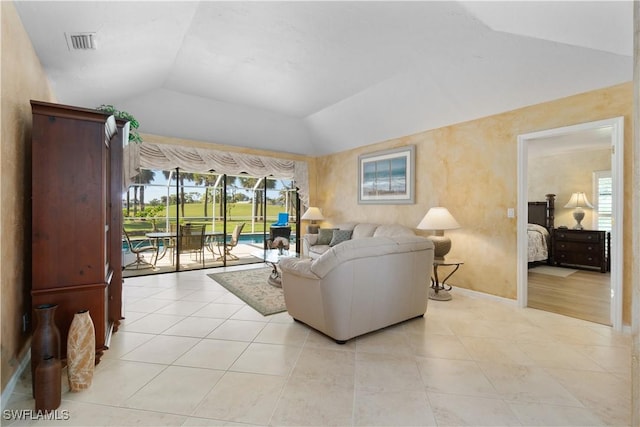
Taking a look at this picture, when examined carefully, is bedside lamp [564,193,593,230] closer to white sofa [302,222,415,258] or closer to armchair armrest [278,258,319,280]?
white sofa [302,222,415,258]

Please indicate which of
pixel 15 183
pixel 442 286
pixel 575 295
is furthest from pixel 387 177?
pixel 15 183

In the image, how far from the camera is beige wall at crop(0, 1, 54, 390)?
1.81 m

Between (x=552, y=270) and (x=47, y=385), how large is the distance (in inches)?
288

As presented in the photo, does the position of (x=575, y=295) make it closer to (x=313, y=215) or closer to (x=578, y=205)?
(x=578, y=205)

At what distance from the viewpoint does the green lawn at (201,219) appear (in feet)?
18.7

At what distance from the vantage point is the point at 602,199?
6008mm

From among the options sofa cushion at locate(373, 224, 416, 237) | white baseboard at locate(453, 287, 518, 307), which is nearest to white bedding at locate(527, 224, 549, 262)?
white baseboard at locate(453, 287, 518, 307)

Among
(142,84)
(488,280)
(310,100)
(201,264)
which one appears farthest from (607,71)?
(201,264)

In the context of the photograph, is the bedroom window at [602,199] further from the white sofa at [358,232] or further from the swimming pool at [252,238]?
the swimming pool at [252,238]

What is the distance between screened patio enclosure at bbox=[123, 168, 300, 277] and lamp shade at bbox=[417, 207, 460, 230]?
2.66 meters

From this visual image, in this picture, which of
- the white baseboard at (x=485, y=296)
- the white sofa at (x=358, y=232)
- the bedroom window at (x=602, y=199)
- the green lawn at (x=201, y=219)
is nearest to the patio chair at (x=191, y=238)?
the green lawn at (x=201, y=219)

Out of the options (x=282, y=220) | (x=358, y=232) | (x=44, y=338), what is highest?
(x=282, y=220)

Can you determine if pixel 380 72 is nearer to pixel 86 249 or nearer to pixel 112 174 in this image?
pixel 112 174

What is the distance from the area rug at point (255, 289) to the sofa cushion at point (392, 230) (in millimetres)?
2070
